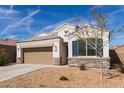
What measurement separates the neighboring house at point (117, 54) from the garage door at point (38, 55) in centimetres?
641

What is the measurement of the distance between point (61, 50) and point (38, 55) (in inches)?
120

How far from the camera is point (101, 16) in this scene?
14.0 metres

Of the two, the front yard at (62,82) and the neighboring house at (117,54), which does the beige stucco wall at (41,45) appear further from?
the front yard at (62,82)

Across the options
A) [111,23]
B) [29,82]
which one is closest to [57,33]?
[111,23]

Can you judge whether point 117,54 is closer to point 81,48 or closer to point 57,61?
point 81,48

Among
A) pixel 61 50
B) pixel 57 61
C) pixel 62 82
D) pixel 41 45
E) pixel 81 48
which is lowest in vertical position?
pixel 62 82

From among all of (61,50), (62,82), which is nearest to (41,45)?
(61,50)

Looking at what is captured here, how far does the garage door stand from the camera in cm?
2230

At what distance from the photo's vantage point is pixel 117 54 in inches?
891

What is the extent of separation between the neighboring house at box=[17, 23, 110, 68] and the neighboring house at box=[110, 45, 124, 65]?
435 centimetres

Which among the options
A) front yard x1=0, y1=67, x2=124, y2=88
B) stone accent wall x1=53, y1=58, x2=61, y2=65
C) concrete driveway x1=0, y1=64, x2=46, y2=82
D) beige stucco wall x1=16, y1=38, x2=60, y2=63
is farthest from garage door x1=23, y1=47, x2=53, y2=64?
front yard x1=0, y1=67, x2=124, y2=88

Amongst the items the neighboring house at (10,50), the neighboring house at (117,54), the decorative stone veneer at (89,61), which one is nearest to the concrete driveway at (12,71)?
the decorative stone veneer at (89,61)

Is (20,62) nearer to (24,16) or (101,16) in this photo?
(24,16)

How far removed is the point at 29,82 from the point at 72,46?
805 cm
